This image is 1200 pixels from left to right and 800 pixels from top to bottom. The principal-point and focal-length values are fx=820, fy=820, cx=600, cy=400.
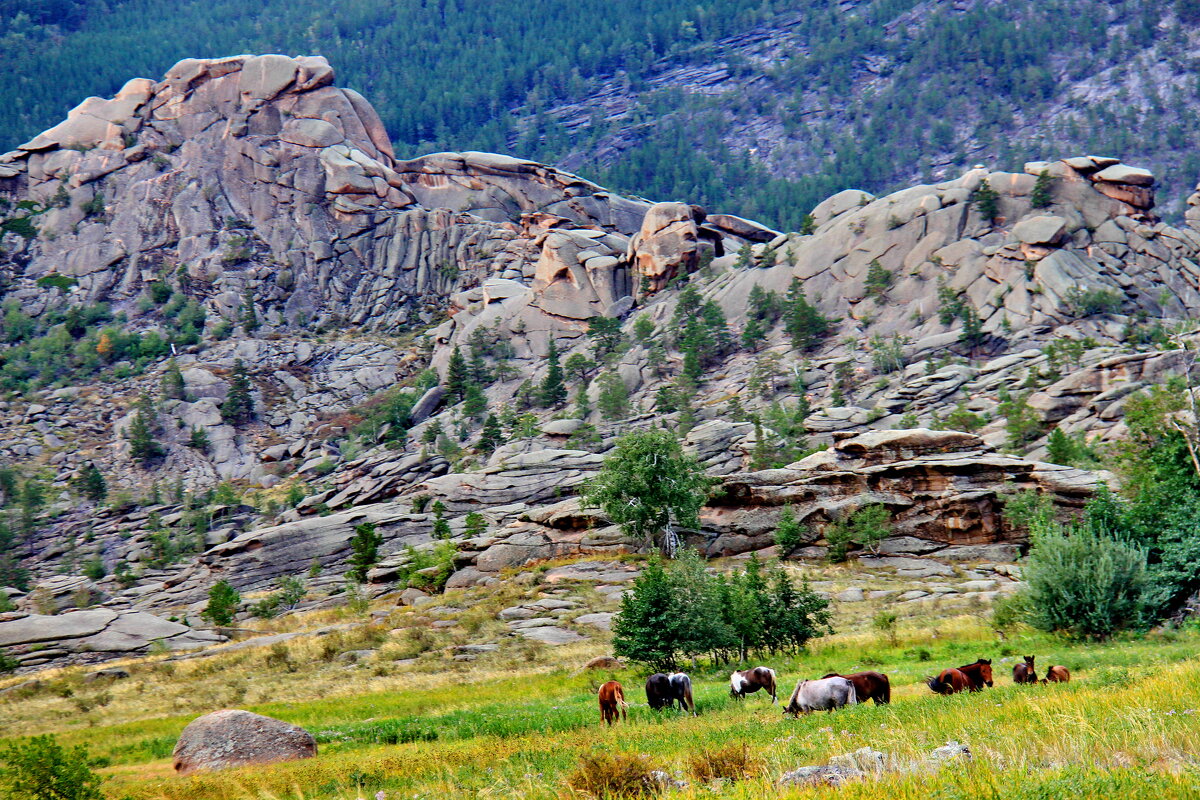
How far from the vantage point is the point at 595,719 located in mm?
18922

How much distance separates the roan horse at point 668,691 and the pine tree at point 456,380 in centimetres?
10198

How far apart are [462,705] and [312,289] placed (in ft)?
455

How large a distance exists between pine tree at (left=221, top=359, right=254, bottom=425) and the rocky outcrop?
70.2 meters

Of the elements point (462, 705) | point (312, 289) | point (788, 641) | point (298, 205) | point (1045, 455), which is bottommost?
point (1045, 455)

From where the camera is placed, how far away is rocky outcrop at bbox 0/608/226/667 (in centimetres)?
5134

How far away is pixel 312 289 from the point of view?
501 feet

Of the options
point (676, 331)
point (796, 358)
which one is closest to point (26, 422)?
point (676, 331)

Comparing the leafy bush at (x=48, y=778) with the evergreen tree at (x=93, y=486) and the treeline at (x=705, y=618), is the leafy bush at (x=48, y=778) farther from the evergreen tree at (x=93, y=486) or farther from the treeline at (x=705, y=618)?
the evergreen tree at (x=93, y=486)

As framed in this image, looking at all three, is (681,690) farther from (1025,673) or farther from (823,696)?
(1025,673)

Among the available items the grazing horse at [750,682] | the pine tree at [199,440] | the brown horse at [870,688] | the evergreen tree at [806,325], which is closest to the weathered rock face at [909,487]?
the evergreen tree at [806,325]

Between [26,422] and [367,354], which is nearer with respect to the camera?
[26,422]

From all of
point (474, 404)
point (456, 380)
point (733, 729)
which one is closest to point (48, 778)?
point (733, 729)

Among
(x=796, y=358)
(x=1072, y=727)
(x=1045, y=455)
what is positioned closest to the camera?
(x=1072, y=727)

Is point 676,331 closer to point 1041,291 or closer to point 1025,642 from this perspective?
point 1041,291
